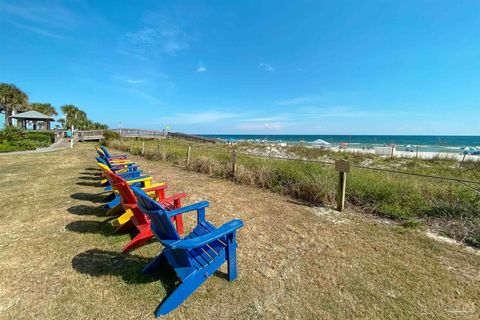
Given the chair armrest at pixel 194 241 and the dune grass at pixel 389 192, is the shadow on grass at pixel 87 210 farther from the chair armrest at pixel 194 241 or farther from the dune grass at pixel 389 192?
the dune grass at pixel 389 192

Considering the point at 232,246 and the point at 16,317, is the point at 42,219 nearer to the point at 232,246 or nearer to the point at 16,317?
the point at 16,317

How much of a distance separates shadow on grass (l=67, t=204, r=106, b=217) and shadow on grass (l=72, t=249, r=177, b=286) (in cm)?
139

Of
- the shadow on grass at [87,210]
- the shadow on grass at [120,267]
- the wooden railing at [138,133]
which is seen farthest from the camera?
the wooden railing at [138,133]

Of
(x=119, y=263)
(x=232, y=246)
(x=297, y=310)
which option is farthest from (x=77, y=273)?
(x=297, y=310)

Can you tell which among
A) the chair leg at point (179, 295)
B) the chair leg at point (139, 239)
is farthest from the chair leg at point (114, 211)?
the chair leg at point (179, 295)

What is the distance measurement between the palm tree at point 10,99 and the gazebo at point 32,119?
3391mm

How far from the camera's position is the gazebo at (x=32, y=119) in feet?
83.7

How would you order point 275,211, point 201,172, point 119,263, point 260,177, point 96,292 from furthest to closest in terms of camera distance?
point 201,172 → point 260,177 → point 275,211 → point 119,263 → point 96,292

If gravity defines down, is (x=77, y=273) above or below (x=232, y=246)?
below

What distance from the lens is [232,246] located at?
212 cm

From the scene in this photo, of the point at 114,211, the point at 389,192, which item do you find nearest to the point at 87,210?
the point at 114,211

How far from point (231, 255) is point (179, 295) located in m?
0.55

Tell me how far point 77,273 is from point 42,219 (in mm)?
2007

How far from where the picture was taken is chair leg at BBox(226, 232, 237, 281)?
207 cm
